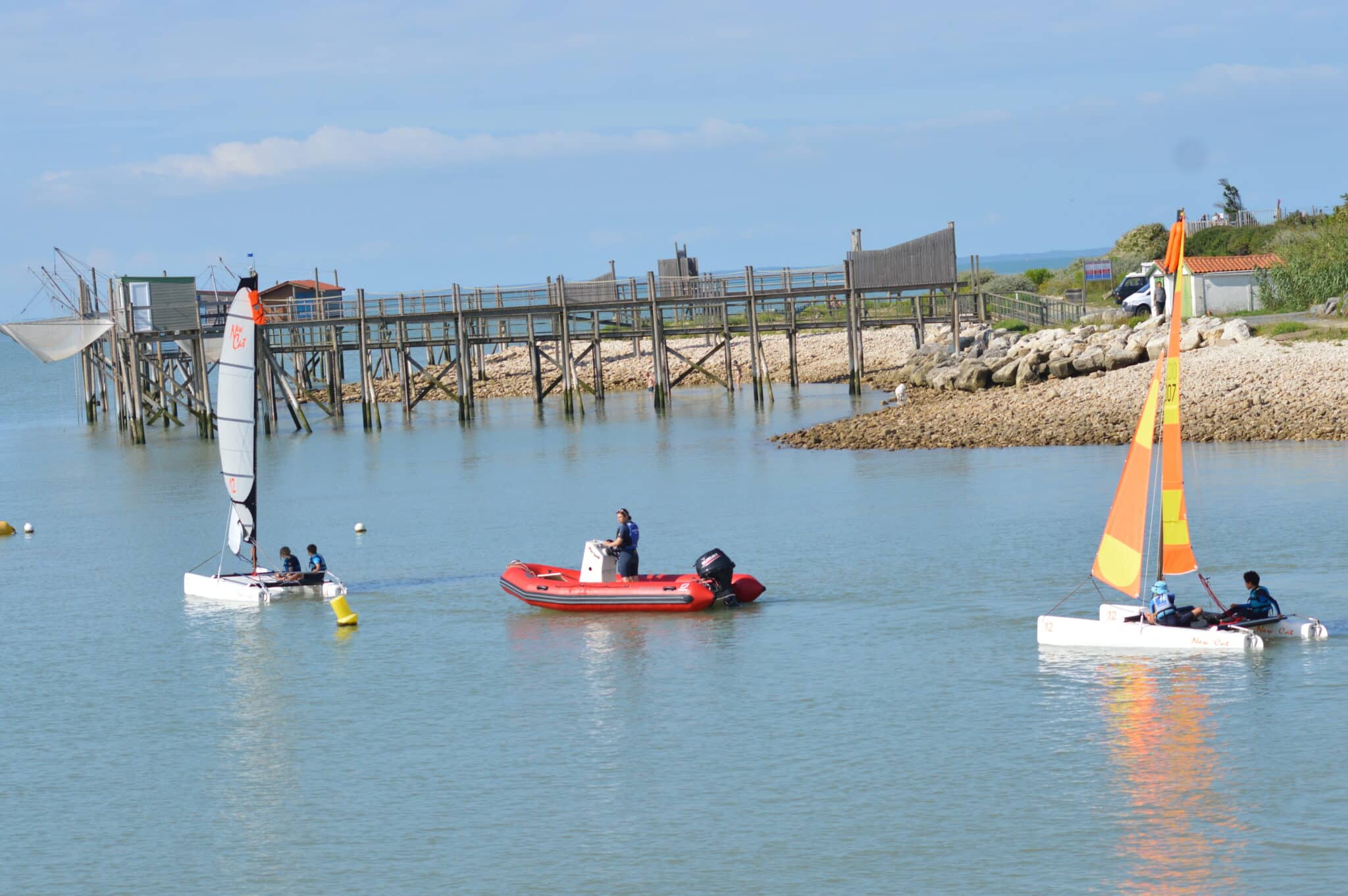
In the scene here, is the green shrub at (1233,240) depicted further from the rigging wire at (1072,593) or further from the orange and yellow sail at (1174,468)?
the orange and yellow sail at (1174,468)

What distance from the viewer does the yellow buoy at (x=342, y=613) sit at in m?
26.8

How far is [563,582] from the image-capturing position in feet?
89.7

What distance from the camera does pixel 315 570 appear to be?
29.5 metres

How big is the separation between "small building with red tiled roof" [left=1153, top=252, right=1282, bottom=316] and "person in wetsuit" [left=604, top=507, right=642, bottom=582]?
41897 mm

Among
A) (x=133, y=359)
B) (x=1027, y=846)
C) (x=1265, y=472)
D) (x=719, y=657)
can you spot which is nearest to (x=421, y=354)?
(x=133, y=359)

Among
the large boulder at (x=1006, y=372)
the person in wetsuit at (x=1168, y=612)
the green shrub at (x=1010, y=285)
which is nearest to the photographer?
the person in wetsuit at (x=1168, y=612)

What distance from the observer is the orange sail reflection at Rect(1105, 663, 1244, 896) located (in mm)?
14727

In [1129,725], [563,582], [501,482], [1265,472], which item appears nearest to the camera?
[1129,725]

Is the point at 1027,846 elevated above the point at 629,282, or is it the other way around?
the point at 629,282

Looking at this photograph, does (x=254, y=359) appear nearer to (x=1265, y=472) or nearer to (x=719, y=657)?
(x=719, y=657)

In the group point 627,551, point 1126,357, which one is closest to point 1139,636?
point 627,551

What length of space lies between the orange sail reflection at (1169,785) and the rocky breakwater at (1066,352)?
29833 mm

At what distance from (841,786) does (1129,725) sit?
3.95 metres

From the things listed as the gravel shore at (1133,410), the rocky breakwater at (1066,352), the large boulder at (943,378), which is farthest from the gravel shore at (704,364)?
the gravel shore at (1133,410)
